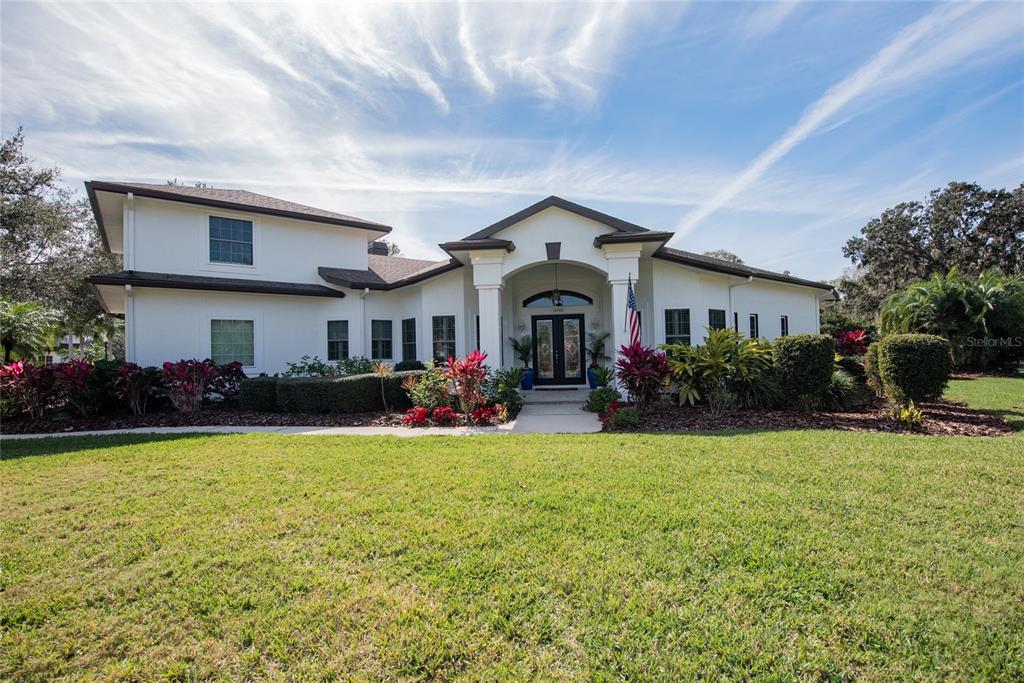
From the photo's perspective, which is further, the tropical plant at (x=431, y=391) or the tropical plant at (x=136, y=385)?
the tropical plant at (x=136, y=385)

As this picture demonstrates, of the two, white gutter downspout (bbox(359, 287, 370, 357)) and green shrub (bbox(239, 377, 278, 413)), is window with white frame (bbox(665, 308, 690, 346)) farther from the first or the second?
green shrub (bbox(239, 377, 278, 413))

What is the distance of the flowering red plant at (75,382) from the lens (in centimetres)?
1048

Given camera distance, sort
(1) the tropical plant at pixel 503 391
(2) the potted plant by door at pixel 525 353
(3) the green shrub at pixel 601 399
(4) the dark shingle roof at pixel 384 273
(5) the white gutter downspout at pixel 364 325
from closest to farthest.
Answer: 1. (3) the green shrub at pixel 601 399
2. (1) the tropical plant at pixel 503 391
3. (4) the dark shingle roof at pixel 384 273
4. (5) the white gutter downspout at pixel 364 325
5. (2) the potted plant by door at pixel 525 353

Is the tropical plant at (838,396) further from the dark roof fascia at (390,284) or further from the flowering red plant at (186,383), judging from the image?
the flowering red plant at (186,383)

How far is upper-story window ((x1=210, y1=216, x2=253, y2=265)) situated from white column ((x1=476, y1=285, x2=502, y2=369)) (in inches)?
347

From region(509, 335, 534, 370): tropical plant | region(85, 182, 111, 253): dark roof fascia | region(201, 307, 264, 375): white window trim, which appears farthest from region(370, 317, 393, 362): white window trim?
region(85, 182, 111, 253): dark roof fascia

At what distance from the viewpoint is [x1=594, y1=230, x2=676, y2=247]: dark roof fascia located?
1155 centimetres

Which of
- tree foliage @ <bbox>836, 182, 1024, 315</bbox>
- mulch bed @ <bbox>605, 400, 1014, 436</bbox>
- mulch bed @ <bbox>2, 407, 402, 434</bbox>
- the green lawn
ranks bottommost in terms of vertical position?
the green lawn

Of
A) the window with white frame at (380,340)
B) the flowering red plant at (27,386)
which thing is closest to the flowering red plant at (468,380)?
the window with white frame at (380,340)

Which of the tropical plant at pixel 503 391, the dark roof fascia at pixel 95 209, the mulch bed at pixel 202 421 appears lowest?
the mulch bed at pixel 202 421

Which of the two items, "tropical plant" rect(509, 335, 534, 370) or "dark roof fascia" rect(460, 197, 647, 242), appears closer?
"dark roof fascia" rect(460, 197, 647, 242)

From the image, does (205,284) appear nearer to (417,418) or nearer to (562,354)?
(417,418)

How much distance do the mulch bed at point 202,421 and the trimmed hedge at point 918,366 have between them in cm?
1095

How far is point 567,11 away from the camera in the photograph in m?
8.80
